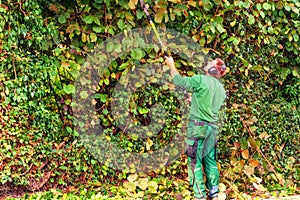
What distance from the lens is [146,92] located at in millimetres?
4922

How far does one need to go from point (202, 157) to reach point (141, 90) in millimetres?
1331

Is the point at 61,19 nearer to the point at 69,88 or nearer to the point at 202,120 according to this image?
the point at 69,88

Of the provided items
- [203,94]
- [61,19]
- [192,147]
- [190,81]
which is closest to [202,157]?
[192,147]

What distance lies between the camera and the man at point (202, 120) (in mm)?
3834

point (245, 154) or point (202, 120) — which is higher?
point (202, 120)

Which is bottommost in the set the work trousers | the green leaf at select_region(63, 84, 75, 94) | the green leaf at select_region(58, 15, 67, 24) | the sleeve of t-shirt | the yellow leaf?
the yellow leaf

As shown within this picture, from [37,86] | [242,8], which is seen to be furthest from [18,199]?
[242,8]

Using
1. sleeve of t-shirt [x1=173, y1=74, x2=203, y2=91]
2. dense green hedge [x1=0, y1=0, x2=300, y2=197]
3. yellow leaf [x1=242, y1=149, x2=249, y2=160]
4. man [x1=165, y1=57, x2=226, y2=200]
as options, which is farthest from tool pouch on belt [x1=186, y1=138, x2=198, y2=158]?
yellow leaf [x1=242, y1=149, x2=249, y2=160]

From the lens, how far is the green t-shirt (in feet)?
12.5

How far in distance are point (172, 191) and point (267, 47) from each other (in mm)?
2537

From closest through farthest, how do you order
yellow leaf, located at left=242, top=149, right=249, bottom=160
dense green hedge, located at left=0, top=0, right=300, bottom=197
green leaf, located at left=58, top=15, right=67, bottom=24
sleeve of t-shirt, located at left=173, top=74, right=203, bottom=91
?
sleeve of t-shirt, located at left=173, top=74, right=203, bottom=91 → dense green hedge, located at left=0, top=0, right=300, bottom=197 → green leaf, located at left=58, top=15, right=67, bottom=24 → yellow leaf, located at left=242, top=149, right=249, bottom=160

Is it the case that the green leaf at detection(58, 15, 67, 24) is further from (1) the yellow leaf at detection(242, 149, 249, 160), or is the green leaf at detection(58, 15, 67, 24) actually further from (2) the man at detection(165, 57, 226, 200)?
(1) the yellow leaf at detection(242, 149, 249, 160)

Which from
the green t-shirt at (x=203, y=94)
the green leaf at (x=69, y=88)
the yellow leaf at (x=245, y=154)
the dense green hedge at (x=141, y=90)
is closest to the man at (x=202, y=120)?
the green t-shirt at (x=203, y=94)

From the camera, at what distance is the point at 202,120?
388 centimetres
